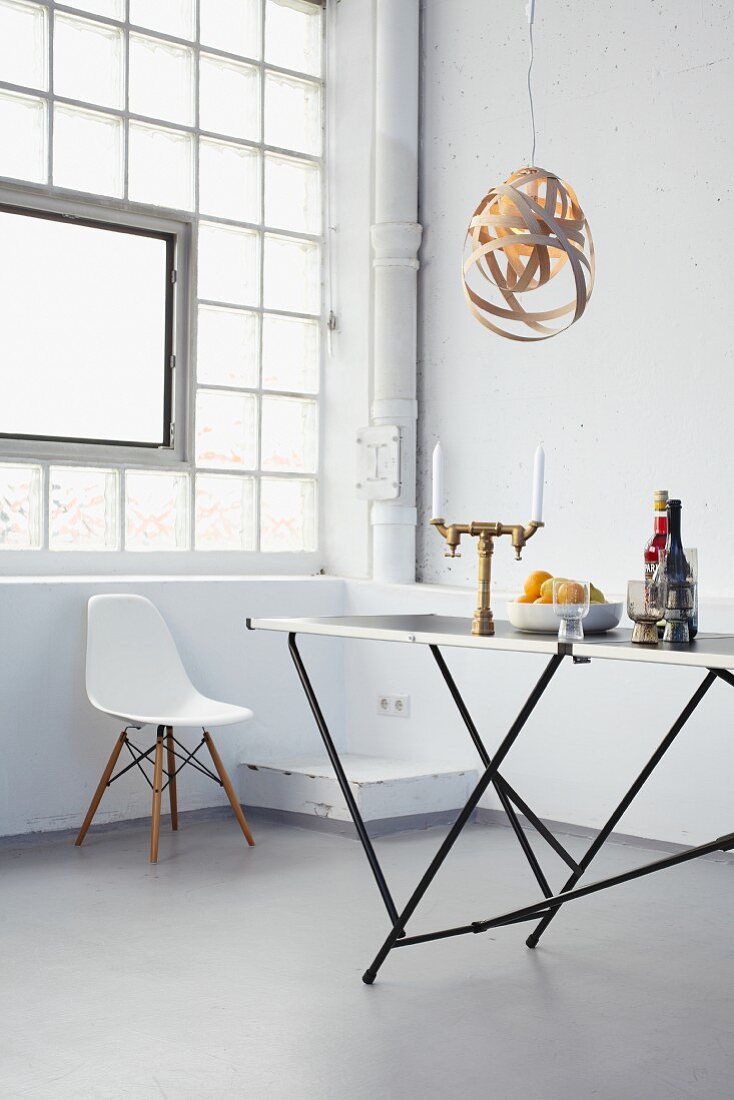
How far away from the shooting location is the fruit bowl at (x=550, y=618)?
2.96 metres

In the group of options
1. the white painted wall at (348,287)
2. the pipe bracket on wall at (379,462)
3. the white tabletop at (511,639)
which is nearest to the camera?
the white tabletop at (511,639)

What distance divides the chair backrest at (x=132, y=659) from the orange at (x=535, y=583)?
1.97 metres

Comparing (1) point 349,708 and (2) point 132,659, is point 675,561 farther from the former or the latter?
(1) point 349,708

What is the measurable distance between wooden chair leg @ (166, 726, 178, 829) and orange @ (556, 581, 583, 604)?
2060mm

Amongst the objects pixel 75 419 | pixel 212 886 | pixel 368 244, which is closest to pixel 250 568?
pixel 75 419

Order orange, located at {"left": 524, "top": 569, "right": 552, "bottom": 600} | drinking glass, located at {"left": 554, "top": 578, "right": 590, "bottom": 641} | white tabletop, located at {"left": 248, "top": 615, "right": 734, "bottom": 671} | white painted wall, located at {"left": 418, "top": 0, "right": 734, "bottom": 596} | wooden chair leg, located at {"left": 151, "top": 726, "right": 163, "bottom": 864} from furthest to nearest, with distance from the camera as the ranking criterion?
1. white painted wall, located at {"left": 418, "top": 0, "right": 734, "bottom": 596}
2. wooden chair leg, located at {"left": 151, "top": 726, "right": 163, "bottom": 864}
3. orange, located at {"left": 524, "top": 569, "right": 552, "bottom": 600}
4. drinking glass, located at {"left": 554, "top": 578, "right": 590, "bottom": 641}
5. white tabletop, located at {"left": 248, "top": 615, "right": 734, "bottom": 671}

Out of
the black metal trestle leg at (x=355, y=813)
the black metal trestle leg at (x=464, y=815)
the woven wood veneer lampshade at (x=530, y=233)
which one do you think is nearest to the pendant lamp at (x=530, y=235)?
the woven wood veneer lampshade at (x=530, y=233)

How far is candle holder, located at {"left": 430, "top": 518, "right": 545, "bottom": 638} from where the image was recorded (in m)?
2.93

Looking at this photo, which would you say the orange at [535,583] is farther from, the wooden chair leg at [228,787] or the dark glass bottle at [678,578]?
the wooden chair leg at [228,787]

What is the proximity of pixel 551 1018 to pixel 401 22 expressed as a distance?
14.2 feet

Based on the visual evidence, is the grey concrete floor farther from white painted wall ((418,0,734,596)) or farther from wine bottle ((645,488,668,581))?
white painted wall ((418,0,734,596))

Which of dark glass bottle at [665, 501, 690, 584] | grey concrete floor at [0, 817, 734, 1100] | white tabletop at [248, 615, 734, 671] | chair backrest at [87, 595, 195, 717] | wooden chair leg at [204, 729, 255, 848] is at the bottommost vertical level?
grey concrete floor at [0, 817, 734, 1100]

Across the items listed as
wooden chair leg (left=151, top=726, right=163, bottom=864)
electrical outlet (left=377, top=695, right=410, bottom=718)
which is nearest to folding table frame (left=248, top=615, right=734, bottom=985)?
wooden chair leg (left=151, top=726, right=163, bottom=864)

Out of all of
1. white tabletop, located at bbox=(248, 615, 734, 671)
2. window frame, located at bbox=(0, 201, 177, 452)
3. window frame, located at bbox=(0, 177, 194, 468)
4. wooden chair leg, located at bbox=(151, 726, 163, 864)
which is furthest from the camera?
window frame, located at bbox=(0, 201, 177, 452)
